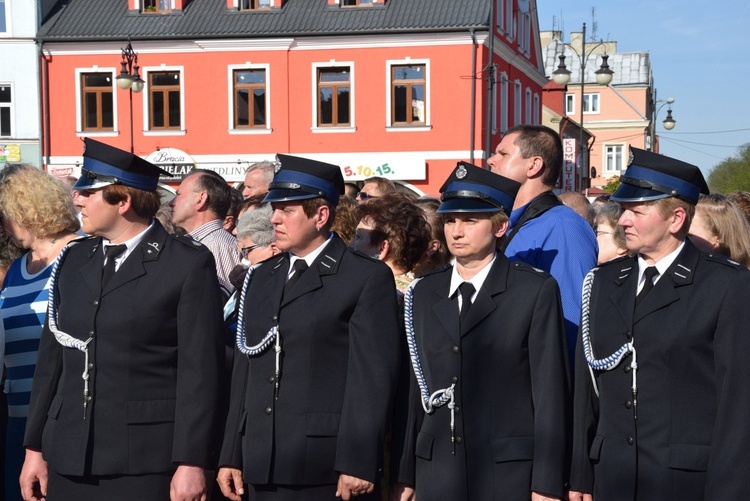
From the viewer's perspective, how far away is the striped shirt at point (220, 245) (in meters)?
6.65

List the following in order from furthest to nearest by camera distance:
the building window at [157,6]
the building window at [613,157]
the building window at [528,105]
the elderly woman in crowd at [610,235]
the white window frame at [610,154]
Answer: the building window at [613,157], the white window frame at [610,154], the building window at [528,105], the building window at [157,6], the elderly woman in crowd at [610,235]

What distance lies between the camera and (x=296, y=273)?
4.37 meters

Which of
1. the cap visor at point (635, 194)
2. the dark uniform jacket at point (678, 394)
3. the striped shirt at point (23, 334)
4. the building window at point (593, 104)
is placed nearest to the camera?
the dark uniform jacket at point (678, 394)

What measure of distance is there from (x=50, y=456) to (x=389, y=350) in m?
1.54

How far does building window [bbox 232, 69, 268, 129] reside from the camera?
1192 inches

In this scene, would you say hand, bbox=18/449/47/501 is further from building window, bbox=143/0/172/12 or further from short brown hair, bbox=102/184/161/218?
building window, bbox=143/0/172/12

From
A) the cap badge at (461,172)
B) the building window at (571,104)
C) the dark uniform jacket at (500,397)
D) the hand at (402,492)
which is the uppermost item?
the building window at (571,104)

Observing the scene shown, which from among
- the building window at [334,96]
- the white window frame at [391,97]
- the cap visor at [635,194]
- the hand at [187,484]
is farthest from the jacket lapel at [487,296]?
the building window at [334,96]

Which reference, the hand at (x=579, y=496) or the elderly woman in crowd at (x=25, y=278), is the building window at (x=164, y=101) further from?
the hand at (x=579, y=496)

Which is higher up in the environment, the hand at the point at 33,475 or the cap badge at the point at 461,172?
the cap badge at the point at 461,172

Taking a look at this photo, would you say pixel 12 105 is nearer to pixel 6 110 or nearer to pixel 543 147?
pixel 6 110

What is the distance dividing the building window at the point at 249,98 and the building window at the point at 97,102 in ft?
13.5

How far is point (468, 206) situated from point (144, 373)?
1569 mm

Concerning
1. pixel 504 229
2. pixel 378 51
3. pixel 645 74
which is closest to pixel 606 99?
pixel 645 74
